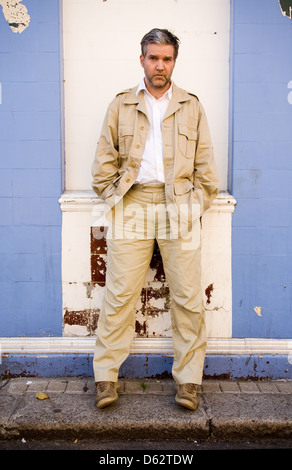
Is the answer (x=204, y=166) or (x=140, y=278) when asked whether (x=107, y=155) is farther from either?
(x=140, y=278)

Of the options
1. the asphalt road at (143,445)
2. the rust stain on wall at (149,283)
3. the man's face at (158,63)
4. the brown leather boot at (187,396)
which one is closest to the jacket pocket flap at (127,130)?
the man's face at (158,63)

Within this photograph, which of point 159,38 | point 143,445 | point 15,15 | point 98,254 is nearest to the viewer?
point 143,445

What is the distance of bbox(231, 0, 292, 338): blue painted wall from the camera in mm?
3832

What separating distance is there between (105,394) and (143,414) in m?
0.30

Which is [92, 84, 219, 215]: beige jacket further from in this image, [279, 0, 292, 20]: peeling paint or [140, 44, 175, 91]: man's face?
[279, 0, 292, 20]: peeling paint

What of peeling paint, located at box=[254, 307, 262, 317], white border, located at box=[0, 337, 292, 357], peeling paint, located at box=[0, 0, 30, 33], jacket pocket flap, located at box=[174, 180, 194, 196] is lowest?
white border, located at box=[0, 337, 292, 357]

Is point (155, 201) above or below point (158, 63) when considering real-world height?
below

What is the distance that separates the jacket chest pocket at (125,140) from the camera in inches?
138

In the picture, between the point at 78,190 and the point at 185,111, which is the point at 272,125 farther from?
the point at 78,190

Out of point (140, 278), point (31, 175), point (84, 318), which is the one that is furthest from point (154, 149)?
point (84, 318)

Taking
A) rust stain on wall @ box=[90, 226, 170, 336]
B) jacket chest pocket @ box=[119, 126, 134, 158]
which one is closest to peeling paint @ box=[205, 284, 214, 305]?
rust stain on wall @ box=[90, 226, 170, 336]

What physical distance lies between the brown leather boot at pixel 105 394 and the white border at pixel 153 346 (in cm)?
49

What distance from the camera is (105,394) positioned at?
346 cm

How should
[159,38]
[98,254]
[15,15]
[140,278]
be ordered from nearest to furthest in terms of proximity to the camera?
[159,38]
[140,278]
[15,15]
[98,254]
